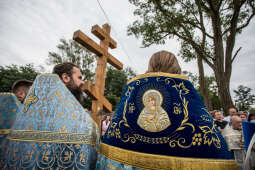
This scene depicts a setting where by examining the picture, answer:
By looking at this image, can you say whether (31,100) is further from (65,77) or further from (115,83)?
(115,83)

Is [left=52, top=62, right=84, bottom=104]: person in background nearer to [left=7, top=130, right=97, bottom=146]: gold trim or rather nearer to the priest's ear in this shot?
the priest's ear

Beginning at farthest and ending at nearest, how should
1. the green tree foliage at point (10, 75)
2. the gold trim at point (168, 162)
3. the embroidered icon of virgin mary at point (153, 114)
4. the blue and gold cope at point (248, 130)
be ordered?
the green tree foliage at point (10, 75)
the blue and gold cope at point (248, 130)
the embroidered icon of virgin mary at point (153, 114)
the gold trim at point (168, 162)

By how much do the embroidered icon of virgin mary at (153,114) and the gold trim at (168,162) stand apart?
222 millimetres

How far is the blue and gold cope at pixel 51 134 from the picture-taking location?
48.5 inches

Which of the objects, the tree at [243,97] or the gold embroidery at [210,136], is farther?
the tree at [243,97]

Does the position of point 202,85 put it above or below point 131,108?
above

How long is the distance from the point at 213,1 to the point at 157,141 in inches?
340

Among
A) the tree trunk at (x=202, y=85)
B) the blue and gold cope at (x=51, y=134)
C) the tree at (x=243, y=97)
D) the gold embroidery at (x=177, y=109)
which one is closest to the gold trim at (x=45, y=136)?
the blue and gold cope at (x=51, y=134)

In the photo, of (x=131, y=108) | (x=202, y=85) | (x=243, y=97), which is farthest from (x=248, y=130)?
(x=243, y=97)

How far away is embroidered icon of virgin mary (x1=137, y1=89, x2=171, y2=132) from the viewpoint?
120cm

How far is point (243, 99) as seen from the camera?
171ft

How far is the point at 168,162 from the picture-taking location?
107 centimetres

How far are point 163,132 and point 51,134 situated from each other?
102cm

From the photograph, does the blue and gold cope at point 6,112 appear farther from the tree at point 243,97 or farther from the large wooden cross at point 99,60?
the tree at point 243,97
